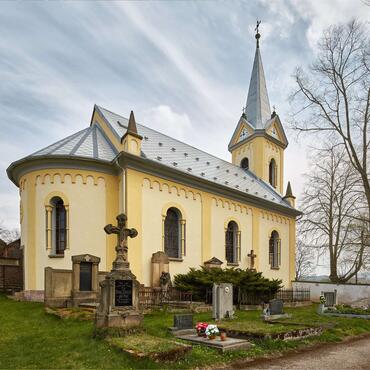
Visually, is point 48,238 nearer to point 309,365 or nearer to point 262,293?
point 262,293

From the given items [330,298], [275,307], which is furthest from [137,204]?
[330,298]

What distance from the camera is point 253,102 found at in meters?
32.3

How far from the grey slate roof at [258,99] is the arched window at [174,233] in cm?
1467

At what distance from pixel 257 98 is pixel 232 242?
15881 millimetres

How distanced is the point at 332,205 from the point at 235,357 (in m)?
21.3

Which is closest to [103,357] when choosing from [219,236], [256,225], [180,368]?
[180,368]

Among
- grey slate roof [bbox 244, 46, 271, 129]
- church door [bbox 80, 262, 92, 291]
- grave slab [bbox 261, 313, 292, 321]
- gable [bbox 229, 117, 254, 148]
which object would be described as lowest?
grave slab [bbox 261, 313, 292, 321]

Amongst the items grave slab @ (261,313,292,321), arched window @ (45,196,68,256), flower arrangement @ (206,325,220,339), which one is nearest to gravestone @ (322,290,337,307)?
grave slab @ (261,313,292,321)

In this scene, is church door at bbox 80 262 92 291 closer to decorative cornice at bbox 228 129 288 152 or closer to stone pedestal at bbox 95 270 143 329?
stone pedestal at bbox 95 270 143 329

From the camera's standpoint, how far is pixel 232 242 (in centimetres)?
2252

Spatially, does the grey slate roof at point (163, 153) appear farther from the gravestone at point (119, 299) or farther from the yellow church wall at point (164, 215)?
the gravestone at point (119, 299)

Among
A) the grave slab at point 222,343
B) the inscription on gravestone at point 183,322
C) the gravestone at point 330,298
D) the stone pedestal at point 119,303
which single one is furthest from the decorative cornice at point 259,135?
the grave slab at point 222,343

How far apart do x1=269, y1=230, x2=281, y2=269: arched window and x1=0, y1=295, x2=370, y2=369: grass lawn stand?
13.5 metres

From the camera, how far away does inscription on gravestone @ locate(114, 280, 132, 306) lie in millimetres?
8719
